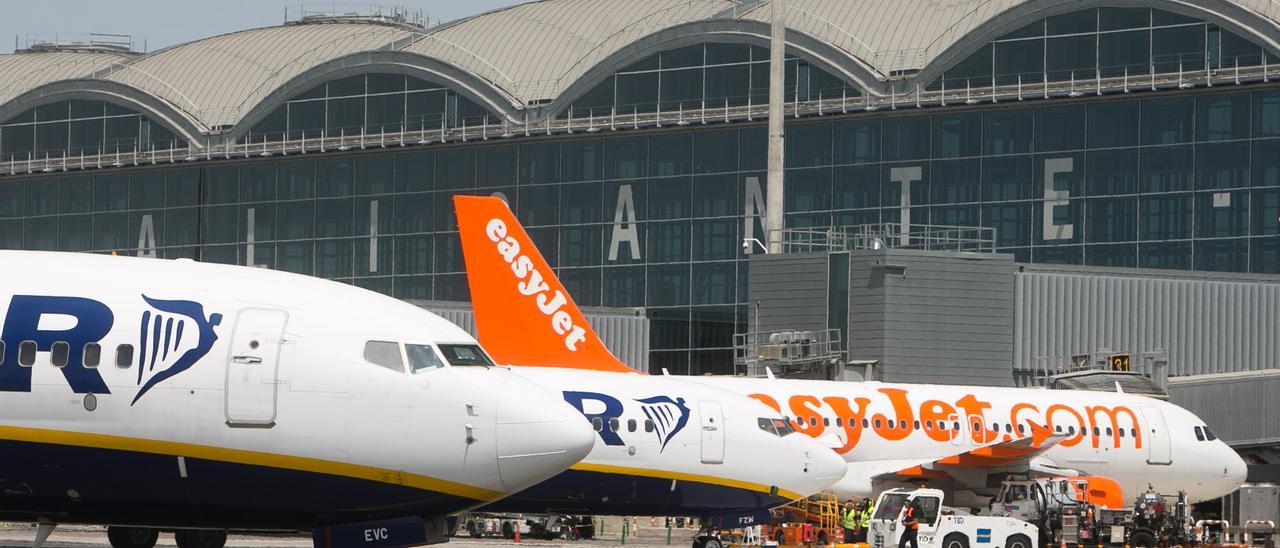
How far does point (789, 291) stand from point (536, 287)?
61.7 feet

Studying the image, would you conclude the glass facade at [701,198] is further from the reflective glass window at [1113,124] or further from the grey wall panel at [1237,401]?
the grey wall panel at [1237,401]

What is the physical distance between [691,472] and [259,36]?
81.9 m

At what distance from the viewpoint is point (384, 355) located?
2017 centimetres

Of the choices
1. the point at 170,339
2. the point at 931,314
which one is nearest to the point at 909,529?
the point at 170,339

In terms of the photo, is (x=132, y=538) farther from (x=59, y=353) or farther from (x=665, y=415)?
(x=665, y=415)

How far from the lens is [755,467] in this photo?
3105 centimetres

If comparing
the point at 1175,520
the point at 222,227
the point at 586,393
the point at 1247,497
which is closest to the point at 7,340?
the point at 586,393

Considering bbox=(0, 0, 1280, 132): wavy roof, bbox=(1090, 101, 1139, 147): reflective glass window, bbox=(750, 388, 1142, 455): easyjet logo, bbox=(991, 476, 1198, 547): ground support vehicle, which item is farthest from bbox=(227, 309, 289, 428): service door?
bbox=(1090, 101, 1139, 147): reflective glass window

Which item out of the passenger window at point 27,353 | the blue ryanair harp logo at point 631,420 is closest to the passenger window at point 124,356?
the passenger window at point 27,353

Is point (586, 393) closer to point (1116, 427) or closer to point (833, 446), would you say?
point (833, 446)

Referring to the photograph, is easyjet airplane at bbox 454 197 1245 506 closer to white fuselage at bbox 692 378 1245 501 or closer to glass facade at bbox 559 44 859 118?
white fuselage at bbox 692 378 1245 501

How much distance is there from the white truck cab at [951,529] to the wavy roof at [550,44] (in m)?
45.1

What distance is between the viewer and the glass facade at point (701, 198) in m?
76.9

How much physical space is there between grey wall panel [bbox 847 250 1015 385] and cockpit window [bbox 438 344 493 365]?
123 feet
